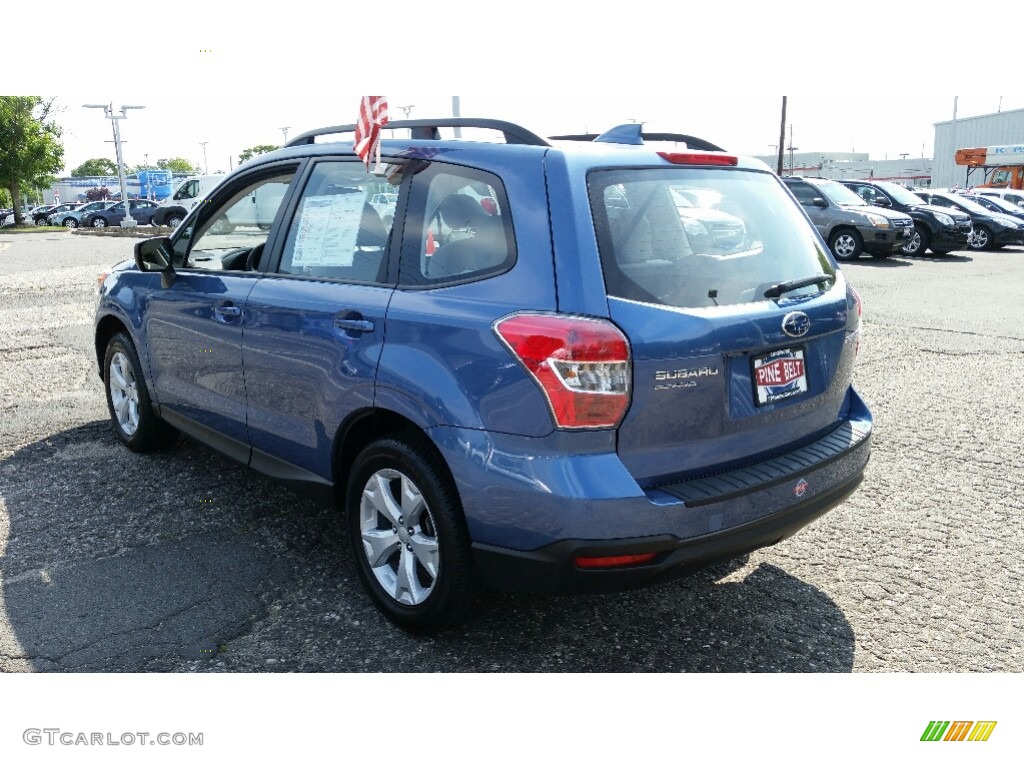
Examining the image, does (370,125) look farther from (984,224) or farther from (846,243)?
(984,224)

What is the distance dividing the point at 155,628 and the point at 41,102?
58.6 m

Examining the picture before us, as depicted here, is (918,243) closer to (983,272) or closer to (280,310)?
(983,272)

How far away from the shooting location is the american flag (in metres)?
3.43

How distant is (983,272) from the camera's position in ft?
53.7

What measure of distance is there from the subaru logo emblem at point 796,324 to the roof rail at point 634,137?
771 millimetres

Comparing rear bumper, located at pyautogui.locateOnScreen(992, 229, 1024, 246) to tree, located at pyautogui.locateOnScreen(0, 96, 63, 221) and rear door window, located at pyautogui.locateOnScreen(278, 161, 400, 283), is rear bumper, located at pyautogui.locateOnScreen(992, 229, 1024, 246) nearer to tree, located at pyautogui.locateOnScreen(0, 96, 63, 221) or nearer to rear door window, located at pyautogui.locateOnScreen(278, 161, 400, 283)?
rear door window, located at pyautogui.locateOnScreen(278, 161, 400, 283)

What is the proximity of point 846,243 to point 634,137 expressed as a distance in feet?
53.7

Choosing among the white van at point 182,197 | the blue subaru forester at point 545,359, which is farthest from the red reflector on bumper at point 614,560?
the white van at point 182,197

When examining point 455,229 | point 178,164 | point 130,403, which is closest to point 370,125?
point 455,229

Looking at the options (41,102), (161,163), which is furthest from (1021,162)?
(161,163)

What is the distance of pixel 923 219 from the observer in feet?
64.0


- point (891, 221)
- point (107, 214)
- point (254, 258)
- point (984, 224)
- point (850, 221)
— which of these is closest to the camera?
point (254, 258)

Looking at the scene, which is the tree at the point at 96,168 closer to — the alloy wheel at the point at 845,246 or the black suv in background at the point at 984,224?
the black suv in background at the point at 984,224

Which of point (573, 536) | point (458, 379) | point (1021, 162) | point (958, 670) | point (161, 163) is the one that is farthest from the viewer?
point (161, 163)
